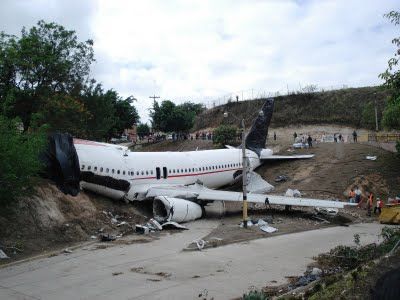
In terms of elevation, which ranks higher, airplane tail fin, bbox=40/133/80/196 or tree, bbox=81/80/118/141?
tree, bbox=81/80/118/141

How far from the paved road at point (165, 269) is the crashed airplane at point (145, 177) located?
5.63m

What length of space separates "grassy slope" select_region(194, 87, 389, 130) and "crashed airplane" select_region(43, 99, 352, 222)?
151ft

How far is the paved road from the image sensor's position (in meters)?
14.8

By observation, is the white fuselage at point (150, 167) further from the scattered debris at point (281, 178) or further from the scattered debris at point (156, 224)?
the scattered debris at point (281, 178)

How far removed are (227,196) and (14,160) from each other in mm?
14508

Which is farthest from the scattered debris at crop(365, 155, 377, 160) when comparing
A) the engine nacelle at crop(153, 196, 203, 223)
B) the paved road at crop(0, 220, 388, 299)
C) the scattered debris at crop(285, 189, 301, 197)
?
the engine nacelle at crop(153, 196, 203, 223)

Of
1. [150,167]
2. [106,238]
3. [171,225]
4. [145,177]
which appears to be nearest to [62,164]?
[145,177]

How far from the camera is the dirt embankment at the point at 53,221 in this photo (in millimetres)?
22109

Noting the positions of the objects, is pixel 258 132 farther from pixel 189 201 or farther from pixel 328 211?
pixel 189 201

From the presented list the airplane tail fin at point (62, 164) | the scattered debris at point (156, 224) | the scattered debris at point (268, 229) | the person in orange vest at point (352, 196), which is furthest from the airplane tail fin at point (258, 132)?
the airplane tail fin at point (62, 164)

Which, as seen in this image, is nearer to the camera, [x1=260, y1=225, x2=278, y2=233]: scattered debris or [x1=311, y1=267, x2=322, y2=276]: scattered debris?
[x1=311, y1=267, x2=322, y2=276]: scattered debris

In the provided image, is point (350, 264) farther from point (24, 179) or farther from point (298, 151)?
point (298, 151)

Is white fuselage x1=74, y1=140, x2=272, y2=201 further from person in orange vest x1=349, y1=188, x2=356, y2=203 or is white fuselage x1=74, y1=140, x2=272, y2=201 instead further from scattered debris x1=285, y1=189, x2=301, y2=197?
person in orange vest x1=349, y1=188, x2=356, y2=203

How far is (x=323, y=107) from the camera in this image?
8000 centimetres
